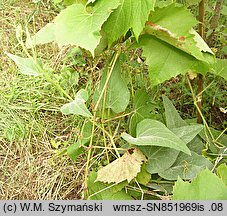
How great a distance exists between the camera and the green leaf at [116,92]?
4.10ft

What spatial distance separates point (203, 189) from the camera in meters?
0.94

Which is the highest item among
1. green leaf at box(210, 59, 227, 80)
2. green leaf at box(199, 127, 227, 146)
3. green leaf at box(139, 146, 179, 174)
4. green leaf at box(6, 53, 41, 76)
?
green leaf at box(6, 53, 41, 76)

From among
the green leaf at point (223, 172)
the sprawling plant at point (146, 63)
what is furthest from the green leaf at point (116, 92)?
the green leaf at point (223, 172)

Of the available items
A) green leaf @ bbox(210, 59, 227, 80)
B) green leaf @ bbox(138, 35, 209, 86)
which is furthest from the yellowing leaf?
green leaf @ bbox(210, 59, 227, 80)

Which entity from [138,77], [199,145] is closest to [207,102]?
[138,77]

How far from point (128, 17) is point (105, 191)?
18.5 inches

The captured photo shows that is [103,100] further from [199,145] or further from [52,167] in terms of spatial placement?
[52,167]

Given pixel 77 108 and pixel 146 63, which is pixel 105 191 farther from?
pixel 146 63

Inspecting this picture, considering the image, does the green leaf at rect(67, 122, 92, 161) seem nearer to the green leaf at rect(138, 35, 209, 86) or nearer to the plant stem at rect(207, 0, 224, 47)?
the green leaf at rect(138, 35, 209, 86)

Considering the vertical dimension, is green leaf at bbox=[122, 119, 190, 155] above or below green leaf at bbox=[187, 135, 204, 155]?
above

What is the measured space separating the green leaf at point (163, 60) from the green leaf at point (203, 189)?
12.4 inches

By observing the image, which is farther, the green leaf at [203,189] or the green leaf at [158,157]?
the green leaf at [158,157]

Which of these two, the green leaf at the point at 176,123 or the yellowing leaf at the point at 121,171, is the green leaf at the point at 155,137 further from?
the green leaf at the point at 176,123

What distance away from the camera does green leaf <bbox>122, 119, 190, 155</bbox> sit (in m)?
1.08
